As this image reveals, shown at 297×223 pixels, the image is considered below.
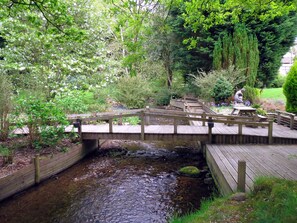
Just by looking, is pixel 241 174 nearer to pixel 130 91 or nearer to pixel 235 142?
pixel 235 142

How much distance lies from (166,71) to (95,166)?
687 inches

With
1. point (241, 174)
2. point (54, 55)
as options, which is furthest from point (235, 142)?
point (54, 55)

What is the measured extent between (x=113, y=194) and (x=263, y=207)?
140 inches

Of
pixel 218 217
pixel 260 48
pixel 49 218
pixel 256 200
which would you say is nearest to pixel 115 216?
pixel 49 218

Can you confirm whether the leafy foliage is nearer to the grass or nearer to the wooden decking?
the wooden decking

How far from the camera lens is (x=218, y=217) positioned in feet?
10.9

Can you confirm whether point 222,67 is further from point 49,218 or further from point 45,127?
point 49,218

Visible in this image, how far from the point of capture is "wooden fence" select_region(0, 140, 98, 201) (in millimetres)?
5367

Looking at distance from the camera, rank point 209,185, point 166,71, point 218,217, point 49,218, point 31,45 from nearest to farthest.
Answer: point 218,217, point 49,218, point 209,185, point 31,45, point 166,71

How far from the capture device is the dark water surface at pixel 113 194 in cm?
482

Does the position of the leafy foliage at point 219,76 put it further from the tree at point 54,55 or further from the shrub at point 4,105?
the shrub at point 4,105

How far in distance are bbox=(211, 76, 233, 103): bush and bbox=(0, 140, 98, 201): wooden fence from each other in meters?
9.80

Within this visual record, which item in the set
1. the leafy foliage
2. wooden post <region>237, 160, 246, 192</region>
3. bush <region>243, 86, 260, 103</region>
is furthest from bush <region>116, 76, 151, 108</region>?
wooden post <region>237, 160, 246, 192</region>

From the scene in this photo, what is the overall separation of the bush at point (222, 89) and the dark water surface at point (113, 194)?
25.8 ft
